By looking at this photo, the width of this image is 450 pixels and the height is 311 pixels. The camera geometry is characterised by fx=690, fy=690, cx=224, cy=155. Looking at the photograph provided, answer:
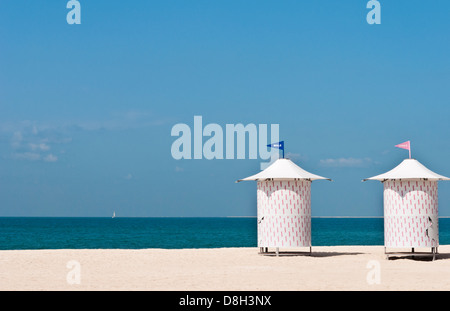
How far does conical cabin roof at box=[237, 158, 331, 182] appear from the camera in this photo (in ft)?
76.9

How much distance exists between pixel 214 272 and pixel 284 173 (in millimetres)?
6403

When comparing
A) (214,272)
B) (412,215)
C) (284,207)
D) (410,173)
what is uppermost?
(410,173)

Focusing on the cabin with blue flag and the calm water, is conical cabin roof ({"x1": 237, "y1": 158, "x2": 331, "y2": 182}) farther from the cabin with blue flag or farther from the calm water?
the calm water

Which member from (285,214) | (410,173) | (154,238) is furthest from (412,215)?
(154,238)

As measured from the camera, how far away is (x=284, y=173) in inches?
930

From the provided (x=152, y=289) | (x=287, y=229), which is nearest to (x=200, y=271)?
(x=152, y=289)

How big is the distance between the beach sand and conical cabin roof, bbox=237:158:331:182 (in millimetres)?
2723

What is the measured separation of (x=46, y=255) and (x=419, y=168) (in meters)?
13.2

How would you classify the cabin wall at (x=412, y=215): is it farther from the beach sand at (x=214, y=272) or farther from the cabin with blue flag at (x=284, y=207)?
the cabin with blue flag at (x=284, y=207)

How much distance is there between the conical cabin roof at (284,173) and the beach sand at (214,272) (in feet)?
8.93

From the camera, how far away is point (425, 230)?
22.6 metres

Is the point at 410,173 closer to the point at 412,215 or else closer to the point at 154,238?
the point at 412,215

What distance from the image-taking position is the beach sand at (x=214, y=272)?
15.0 meters

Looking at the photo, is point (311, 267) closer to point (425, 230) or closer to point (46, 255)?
point (425, 230)
